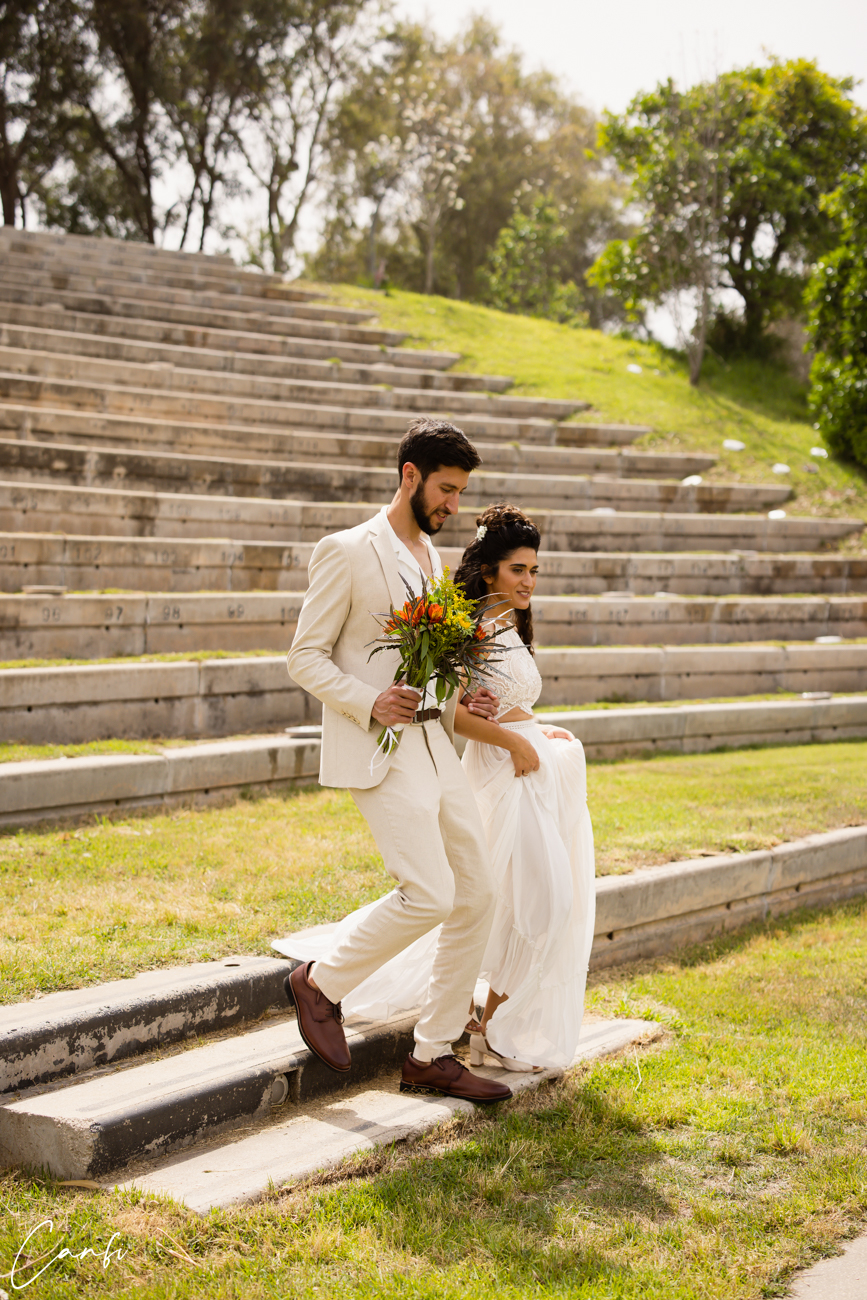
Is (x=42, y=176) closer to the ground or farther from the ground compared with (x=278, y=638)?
farther from the ground

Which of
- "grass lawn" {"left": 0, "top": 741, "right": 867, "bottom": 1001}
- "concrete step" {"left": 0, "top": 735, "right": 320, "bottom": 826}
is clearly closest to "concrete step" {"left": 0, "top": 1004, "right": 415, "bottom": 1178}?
"grass lawn" {"left": 0, "top": 741, "right": 867, "bottom": 1001}

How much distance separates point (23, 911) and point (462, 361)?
13.5 meters

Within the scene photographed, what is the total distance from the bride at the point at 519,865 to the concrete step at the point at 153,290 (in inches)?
519

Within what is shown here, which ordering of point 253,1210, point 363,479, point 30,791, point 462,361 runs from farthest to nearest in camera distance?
point 462,361 < point 363,479 < point 30,791 < point 253,1210

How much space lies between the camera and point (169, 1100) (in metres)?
2.94

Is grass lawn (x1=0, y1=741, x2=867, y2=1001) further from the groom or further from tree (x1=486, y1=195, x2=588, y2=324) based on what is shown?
tree (x1=486, y1=195, x2=588, y2=324)

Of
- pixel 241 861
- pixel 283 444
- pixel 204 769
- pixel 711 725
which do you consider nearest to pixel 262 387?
pixel 283 444

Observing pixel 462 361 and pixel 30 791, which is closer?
pixel 30 791

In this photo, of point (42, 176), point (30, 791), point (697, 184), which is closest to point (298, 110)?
point (42, 176)

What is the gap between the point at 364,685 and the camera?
3.19 meters

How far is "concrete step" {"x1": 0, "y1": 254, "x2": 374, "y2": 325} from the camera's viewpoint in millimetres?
15367

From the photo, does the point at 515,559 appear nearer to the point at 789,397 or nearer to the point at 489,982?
the point at 489,982

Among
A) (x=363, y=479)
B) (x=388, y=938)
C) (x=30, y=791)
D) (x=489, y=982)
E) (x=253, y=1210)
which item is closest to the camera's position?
(x=253, y=1210)

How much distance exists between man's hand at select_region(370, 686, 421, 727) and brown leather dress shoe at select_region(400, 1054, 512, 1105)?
3.88 ft
